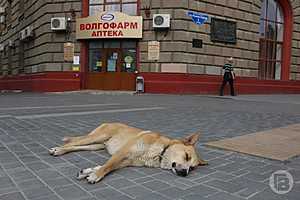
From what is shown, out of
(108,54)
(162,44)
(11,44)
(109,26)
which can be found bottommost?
(108,54)

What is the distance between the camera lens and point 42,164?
425cm

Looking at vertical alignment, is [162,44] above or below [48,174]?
above

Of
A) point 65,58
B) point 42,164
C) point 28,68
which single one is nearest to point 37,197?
point 42,164

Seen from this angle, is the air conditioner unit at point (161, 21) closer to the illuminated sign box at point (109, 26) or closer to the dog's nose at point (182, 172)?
the illuminated sign box at point (109, 26)

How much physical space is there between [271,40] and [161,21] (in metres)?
8.44

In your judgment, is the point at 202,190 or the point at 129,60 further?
the point at 129,60

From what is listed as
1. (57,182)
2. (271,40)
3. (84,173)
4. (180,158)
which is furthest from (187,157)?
(271,40)

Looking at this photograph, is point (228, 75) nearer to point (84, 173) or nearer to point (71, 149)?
point (71, 149)

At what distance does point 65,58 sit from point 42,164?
16179 mm

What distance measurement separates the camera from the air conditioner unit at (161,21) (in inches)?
706

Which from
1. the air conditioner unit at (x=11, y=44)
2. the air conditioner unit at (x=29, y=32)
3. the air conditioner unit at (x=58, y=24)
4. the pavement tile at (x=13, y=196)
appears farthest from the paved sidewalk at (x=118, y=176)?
the air conditioner unit at (x=11, y=44)

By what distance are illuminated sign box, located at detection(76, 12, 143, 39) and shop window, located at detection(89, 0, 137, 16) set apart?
0.51 metres

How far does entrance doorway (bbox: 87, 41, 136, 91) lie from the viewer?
1931 centimetres

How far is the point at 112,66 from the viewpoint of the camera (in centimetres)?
1983
